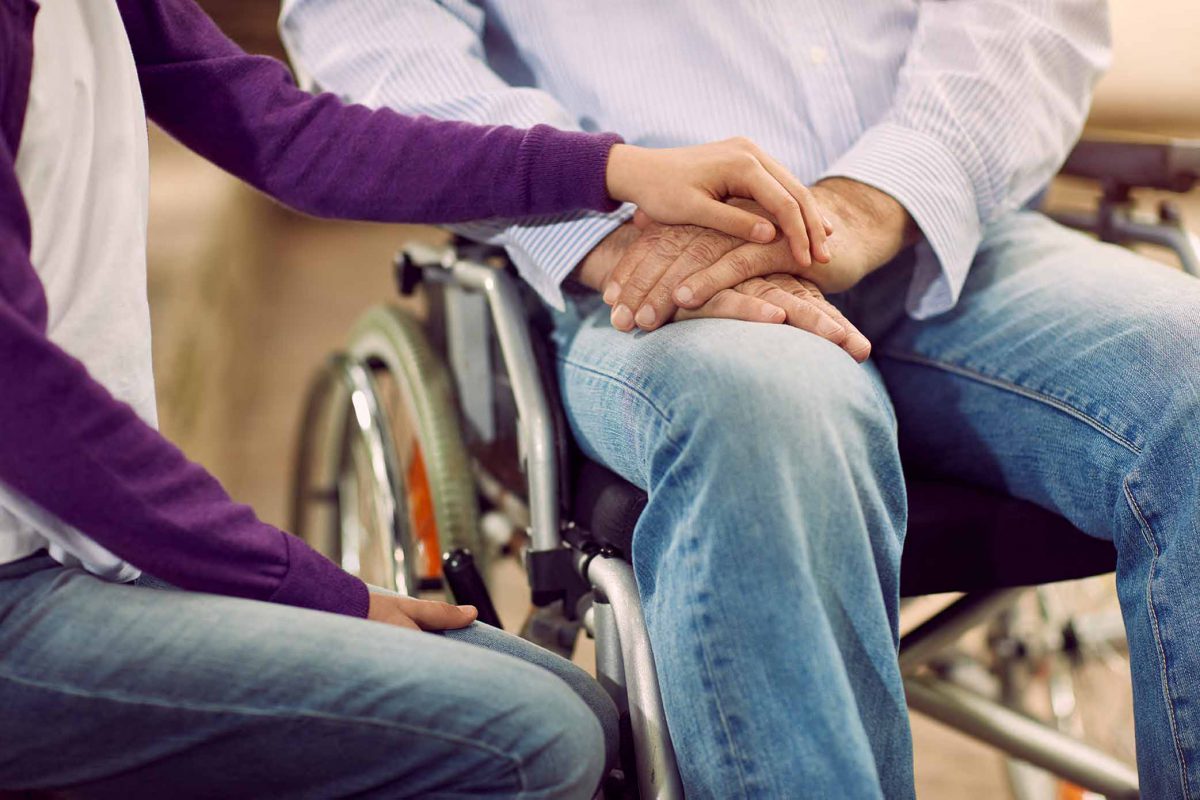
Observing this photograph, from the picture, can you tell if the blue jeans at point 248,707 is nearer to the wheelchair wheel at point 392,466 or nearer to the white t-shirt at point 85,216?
the white t-shirt at point 85,216

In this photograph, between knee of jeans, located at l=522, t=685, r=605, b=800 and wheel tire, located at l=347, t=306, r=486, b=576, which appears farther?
wheel tire, located at l=347, t=306, r=486, b=576

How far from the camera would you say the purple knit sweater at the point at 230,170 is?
57cm

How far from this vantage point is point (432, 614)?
28.6 inches

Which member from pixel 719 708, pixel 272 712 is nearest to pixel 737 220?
pixel 719 708

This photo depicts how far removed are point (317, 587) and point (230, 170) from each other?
14.3 inches

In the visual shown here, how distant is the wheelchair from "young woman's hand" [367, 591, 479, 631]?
11cm

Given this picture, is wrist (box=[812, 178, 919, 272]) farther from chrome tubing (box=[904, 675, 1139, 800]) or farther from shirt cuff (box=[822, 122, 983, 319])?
chrome tubing (box=[904, 675, 1139, 800])

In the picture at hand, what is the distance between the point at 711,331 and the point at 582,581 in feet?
0.82

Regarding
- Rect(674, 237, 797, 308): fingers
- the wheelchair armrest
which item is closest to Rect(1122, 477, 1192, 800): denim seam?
Rect(674, 237, 797, 308): fingers

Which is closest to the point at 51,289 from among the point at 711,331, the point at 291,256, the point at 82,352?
the point at 82,352

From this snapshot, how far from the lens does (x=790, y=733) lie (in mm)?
628

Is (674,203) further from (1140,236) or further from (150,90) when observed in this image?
(1140,236)

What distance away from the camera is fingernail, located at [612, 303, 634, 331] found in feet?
2.65

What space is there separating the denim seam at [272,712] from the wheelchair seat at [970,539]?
0.76 ft
